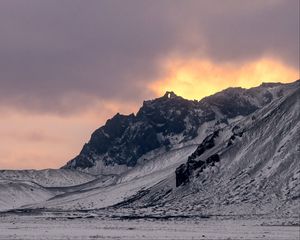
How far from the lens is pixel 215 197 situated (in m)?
198

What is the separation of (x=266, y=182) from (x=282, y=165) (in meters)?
9.41

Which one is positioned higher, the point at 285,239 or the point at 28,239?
the point at 28,239

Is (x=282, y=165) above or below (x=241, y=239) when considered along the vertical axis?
above

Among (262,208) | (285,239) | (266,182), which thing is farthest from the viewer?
(266,182)

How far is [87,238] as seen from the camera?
7688cm

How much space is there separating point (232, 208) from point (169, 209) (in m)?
25.9

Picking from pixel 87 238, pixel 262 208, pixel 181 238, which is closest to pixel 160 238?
pixel 181 238

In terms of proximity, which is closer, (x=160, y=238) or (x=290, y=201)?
(x=160, y=238)

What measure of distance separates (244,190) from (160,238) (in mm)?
122093

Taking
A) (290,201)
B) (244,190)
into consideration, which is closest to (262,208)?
(290,201)

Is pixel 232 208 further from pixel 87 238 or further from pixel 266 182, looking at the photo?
pixel 87 238

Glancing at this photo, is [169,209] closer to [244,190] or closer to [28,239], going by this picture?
[244,190]

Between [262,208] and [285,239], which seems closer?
[285,239]

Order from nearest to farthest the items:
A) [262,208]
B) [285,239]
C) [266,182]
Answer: [285,239] → [262,208] → [266,182]
